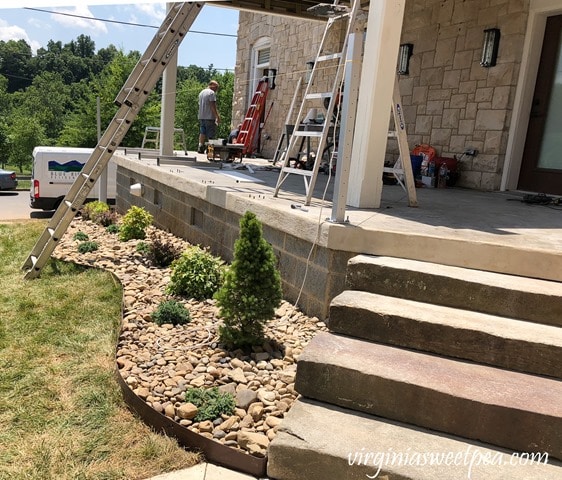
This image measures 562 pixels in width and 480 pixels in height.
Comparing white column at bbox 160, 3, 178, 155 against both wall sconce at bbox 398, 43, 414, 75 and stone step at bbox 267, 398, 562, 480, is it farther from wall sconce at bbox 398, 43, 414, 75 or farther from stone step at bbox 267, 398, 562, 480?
stone step at bbox 267, 398, 562, 480

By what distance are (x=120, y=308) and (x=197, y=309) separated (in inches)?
31.0

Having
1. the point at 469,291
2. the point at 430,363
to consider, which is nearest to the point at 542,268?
the point at 469,291

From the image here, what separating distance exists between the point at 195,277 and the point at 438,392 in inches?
101

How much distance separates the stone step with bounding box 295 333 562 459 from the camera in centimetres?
206

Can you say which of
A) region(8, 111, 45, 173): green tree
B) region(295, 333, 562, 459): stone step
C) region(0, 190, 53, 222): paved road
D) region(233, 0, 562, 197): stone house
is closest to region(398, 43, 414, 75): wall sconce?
region(233, 0, 562, 197): stone house

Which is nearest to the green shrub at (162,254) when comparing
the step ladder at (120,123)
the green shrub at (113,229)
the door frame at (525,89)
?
the step ladder at (120,123)

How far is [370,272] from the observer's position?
297 centimetres

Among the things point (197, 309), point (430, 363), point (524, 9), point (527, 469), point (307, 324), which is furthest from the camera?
point (524, 9)

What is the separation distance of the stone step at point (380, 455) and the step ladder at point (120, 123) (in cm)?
418

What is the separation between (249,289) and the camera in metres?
3.10

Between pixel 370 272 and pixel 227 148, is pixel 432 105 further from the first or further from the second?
pixel 370 272

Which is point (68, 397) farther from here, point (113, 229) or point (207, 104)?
point (207, 104)

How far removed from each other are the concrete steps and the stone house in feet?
13.1

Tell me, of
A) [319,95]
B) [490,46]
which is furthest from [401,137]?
[490,46]
